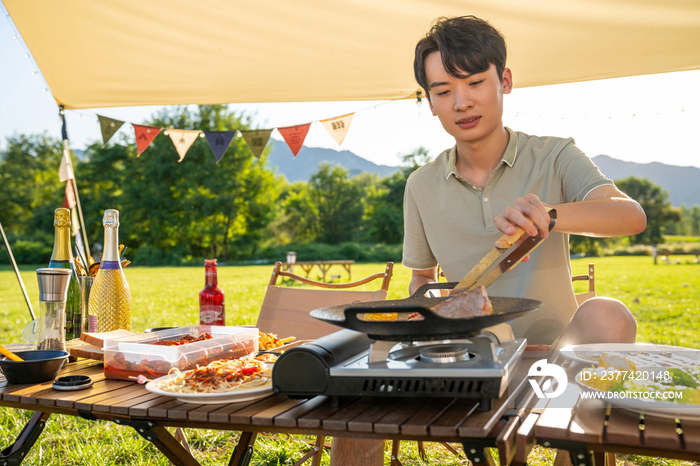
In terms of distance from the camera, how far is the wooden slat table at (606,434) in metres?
0.73

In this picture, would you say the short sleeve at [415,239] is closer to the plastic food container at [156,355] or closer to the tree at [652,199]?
the plastic food container at [156,355]

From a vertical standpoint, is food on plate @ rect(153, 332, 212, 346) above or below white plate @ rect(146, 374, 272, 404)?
above

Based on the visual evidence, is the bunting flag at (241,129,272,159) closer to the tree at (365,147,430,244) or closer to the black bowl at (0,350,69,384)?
the black bowl at (0,350,69,384)

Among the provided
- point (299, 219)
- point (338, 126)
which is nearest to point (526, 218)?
point (338, 126)

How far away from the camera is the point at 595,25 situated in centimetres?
266

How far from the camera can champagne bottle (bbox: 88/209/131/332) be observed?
1.72 m

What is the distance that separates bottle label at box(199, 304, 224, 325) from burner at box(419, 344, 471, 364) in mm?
967

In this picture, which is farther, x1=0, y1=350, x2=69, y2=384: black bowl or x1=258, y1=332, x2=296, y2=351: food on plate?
x1=258, y1=332, x2=296, y2=351: food on plate

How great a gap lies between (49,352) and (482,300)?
108 centimetres

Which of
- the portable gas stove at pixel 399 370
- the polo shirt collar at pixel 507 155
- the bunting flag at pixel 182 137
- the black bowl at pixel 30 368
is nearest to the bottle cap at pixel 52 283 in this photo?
the black bowl at pixel 30 368

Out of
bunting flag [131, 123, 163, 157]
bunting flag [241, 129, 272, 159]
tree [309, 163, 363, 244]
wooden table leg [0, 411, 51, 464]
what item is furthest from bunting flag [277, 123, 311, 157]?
tree [309, 163, 363, 244]

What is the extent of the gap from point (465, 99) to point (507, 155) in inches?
13.4

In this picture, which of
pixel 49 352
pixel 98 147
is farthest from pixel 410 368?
pixel 98 147

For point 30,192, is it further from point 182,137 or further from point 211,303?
point 211,303
